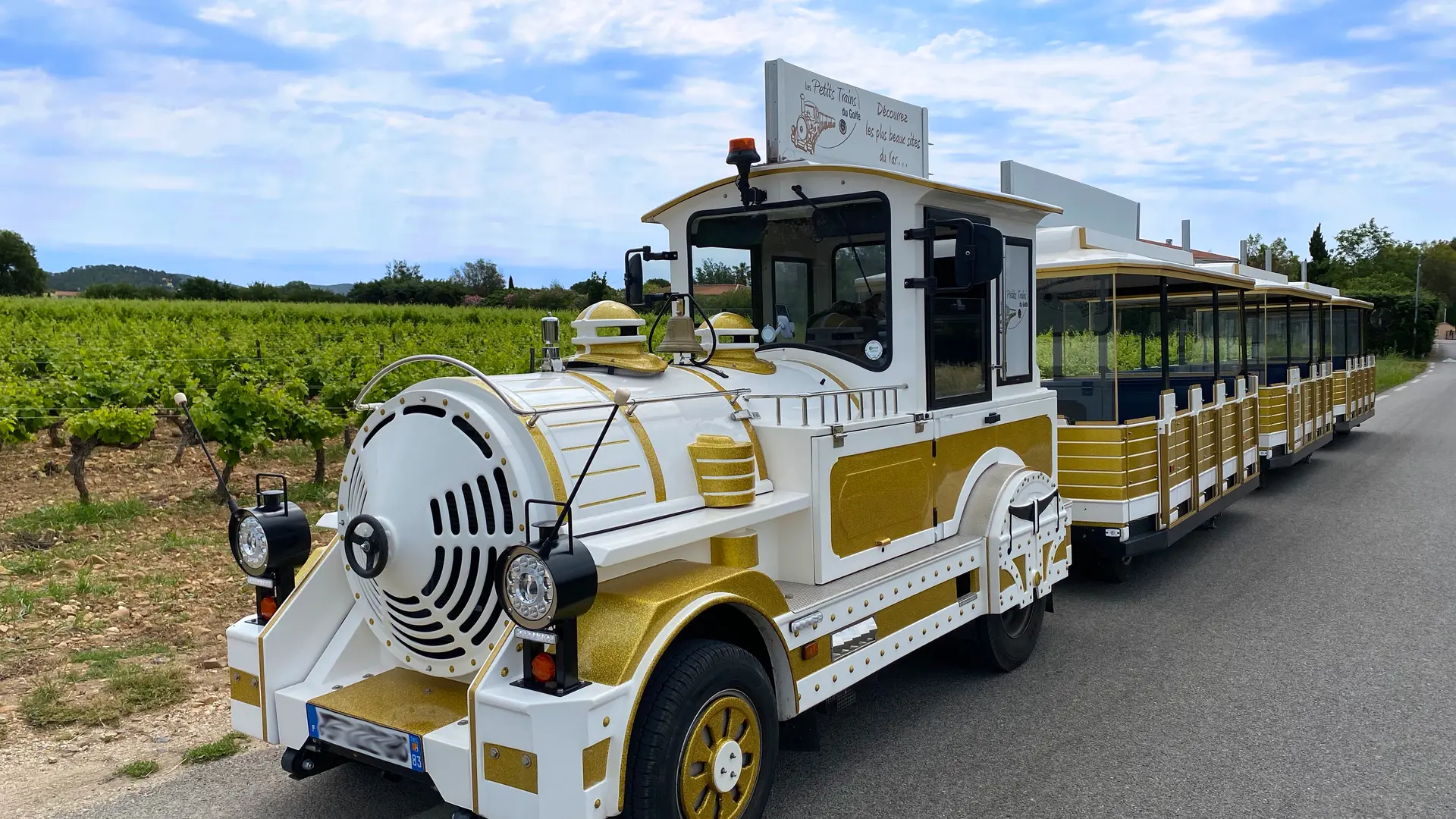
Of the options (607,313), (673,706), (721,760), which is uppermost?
(607,313)

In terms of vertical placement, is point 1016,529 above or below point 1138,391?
below

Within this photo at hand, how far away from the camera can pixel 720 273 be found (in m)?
5.12

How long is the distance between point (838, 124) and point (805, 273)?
0.89 metres

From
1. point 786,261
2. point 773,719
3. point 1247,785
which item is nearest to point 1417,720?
point 1247,785

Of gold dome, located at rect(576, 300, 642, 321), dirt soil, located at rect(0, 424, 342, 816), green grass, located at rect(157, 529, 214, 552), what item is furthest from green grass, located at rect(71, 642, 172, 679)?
gold dome, located at rect(576, 300, 642, 321)

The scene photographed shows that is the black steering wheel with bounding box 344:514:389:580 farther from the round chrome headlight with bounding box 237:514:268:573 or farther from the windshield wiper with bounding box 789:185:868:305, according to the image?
the windshield wiper with bounding box 789:185:868:305

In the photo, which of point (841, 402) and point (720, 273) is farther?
point (720, 273)

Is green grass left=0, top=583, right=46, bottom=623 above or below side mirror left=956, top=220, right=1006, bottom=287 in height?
below

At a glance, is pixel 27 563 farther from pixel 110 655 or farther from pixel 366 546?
pixel 366 546

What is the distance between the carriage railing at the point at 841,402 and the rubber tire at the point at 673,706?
3.66 ft

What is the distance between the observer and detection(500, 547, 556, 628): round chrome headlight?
2709 mm

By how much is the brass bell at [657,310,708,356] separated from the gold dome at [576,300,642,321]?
0.40 metres

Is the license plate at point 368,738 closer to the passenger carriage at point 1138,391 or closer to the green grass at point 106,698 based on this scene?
the green grass at point 106,698

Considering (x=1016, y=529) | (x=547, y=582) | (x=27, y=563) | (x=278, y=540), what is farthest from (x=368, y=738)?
(x=27, y=563)
